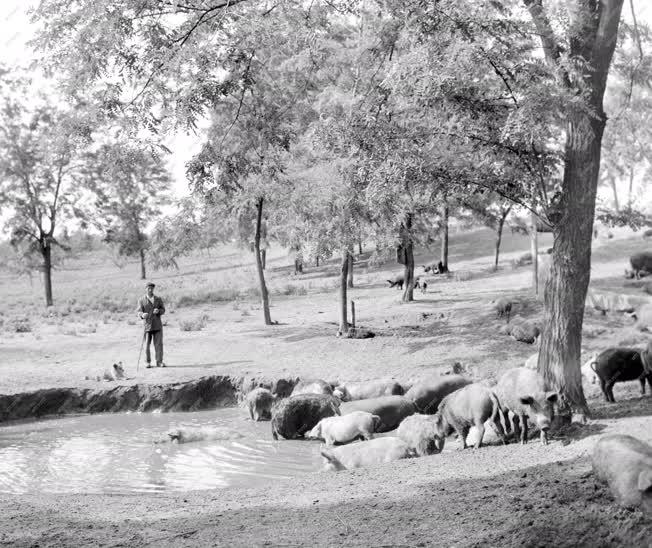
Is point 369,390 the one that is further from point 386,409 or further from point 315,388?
point 386,409

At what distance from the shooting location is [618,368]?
1073 cm

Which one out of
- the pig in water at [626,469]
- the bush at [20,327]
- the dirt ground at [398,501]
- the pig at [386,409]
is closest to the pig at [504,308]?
the dirt ground at [398,501]

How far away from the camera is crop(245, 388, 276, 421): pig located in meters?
13.8

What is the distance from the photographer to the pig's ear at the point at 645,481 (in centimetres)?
516

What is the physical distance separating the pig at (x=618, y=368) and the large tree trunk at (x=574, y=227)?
132 centimetres

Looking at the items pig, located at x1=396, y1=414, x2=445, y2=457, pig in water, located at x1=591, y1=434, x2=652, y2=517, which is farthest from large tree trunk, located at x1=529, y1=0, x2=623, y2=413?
pig in water, located at x1=591, y1=434, x2=652, y2=517

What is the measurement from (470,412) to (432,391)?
3.73m

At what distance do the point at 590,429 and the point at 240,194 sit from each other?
14.7 meters

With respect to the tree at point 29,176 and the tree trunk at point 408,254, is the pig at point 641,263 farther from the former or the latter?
the tree at point 29,176

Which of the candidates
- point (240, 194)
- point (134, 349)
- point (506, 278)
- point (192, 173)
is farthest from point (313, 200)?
point (506, 278)

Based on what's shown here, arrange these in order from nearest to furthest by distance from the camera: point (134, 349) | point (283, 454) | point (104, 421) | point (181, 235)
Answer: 1. point (283, 454)
2. point (104, 421)
3. point (134, 349)
4. point (181, 235)

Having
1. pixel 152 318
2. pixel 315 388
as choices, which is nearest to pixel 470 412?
pixel 315 388

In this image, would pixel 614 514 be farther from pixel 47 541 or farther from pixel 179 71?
pixel 179 71

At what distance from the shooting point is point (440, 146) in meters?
9.81
